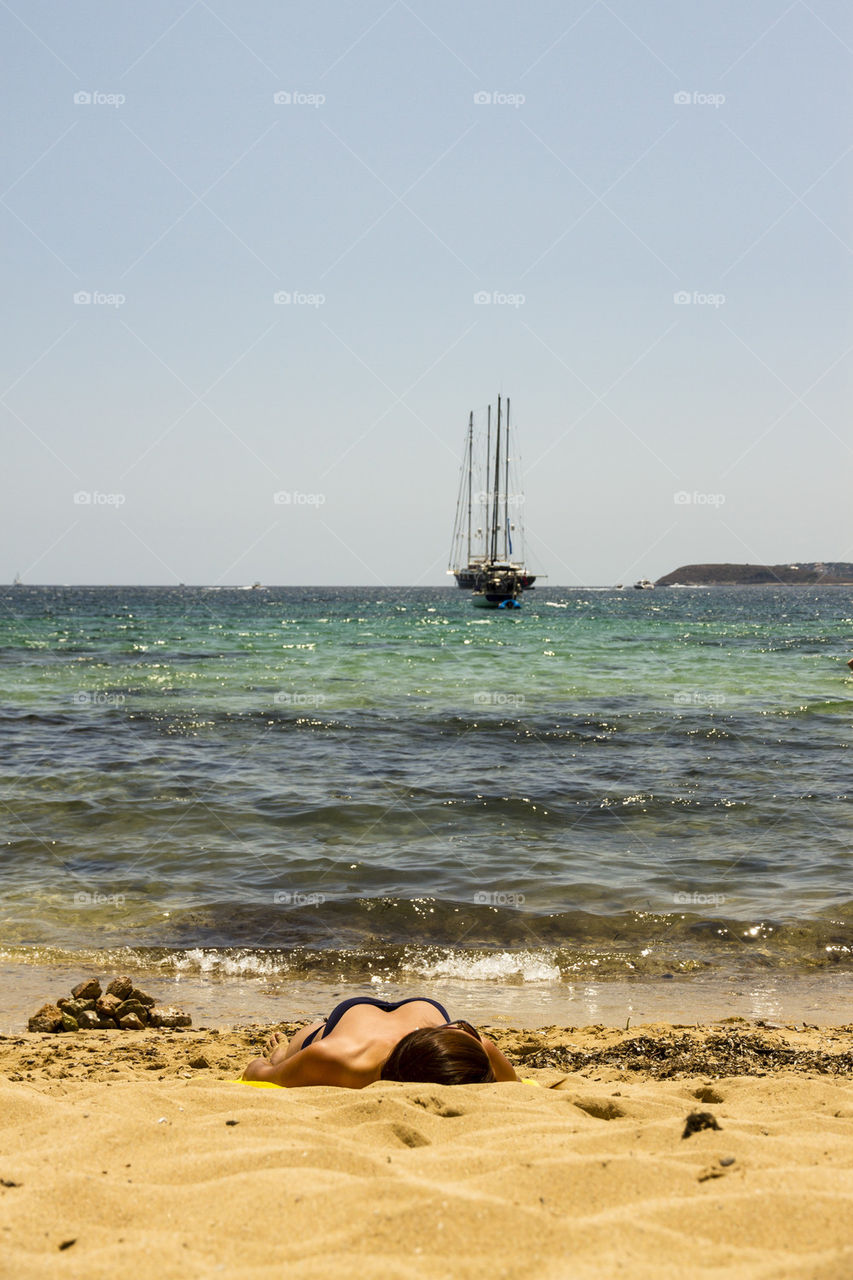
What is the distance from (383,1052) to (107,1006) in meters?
2.19

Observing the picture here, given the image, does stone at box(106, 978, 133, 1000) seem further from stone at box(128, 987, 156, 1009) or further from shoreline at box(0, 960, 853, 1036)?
shoreline at box(0, 960, 853, 1036)

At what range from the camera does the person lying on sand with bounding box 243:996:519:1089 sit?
385cm

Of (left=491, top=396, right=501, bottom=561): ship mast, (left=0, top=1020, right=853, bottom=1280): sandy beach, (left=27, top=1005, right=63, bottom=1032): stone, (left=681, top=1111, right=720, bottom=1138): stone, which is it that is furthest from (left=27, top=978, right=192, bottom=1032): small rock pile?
(left=491, top=396, right=501, bottom=561): ship mast

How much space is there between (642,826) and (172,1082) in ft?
22.3

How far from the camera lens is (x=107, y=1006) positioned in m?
5.39

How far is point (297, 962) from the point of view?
6.52 m

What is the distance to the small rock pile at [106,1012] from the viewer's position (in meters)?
5.25

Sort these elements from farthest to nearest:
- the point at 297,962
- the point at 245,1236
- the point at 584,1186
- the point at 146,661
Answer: the point at 146,661 → the point at 297,962 → the point at 584,1186 → the point at 245,1236

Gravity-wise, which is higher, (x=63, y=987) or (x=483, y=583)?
(x=483, y=583)

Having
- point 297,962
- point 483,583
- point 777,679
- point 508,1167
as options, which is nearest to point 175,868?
point 297,962

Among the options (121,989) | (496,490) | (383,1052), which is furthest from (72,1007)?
(496,490)

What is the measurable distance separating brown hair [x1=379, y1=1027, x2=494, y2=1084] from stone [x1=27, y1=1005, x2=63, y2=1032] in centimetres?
230

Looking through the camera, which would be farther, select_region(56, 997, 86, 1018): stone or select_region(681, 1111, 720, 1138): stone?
select_region(56, 997, 86, 1018): stone

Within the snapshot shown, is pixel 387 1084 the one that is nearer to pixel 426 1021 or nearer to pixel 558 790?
pixel 426 1021
